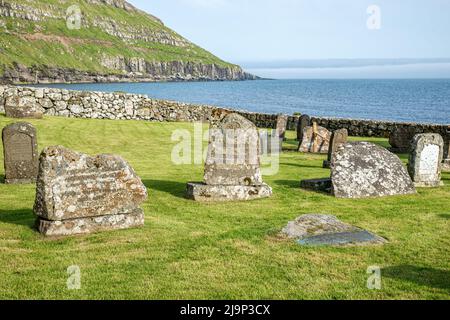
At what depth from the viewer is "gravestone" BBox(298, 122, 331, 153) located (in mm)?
23391

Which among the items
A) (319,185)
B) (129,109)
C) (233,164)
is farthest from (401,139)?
(129,109)

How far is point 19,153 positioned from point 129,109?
71.3 ft

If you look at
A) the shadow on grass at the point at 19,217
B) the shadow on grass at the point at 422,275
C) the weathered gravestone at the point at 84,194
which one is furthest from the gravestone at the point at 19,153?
the shadow on grass at the point at 422,275

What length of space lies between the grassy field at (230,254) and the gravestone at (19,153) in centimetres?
83

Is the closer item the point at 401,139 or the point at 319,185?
the point at 319,185

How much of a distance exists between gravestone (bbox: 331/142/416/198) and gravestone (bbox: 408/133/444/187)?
1.20m

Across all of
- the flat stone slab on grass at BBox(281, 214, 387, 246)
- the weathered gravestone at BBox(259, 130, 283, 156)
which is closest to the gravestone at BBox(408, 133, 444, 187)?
the flat stone slab on grass at BBox(281, 214, 387, 246)

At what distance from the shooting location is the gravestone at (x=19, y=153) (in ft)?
46.4

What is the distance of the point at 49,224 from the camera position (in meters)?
9.12

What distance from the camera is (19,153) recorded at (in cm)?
1438

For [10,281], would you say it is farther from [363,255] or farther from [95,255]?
[363,255]

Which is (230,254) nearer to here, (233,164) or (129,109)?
(233,164)
